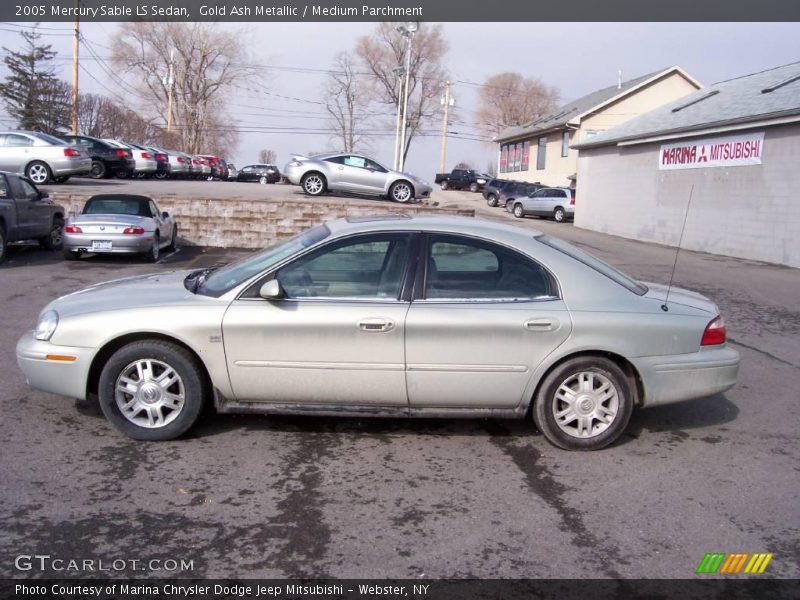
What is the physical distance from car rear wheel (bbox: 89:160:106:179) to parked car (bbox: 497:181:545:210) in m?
19.2

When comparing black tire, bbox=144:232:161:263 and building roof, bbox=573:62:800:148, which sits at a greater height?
building roof, bbox=573:62:800:148

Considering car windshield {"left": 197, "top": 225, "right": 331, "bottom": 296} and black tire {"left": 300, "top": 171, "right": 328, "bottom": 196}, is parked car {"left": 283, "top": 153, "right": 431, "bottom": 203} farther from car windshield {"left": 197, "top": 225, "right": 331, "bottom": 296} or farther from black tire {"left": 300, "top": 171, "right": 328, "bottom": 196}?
car windshield {"left": 197, "top": 225, "right": 331, "bottom": 296}

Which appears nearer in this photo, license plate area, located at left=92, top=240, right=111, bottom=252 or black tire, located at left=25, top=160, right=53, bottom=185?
license plate area, located at left=92, top=240, right=111, bottom=252

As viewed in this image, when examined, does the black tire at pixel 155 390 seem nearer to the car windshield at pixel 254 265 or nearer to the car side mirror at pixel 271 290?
the car windshield at pixel 254 265

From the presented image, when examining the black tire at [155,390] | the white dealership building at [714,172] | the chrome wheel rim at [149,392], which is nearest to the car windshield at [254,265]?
the black tire at [155,390]

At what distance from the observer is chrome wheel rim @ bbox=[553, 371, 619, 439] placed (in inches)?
197

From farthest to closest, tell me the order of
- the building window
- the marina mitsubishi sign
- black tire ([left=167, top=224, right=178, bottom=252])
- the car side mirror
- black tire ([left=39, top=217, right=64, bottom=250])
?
the building window < the marina mitsubishi sign < black tire ([left=167, top=224, right=178, bottom=252]) < black tire ([left=39, top=217, right=64, bottom=250]) < the car side mirror

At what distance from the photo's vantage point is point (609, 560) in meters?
3.65

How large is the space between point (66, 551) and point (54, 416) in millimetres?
2092

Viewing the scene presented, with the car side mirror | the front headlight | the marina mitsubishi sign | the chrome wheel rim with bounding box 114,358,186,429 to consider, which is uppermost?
the marina mitsubishi sign

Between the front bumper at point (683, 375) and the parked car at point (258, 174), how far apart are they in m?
46.2

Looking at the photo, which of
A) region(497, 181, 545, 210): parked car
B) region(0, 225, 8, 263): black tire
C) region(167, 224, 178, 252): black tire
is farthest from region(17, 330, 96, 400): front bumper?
region(497, 181, 545, 210): parked car

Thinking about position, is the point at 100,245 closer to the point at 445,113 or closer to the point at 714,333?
the point at 714,333

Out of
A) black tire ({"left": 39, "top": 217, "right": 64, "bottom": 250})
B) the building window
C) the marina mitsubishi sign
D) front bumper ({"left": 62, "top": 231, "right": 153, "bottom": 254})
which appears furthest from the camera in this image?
the building window
